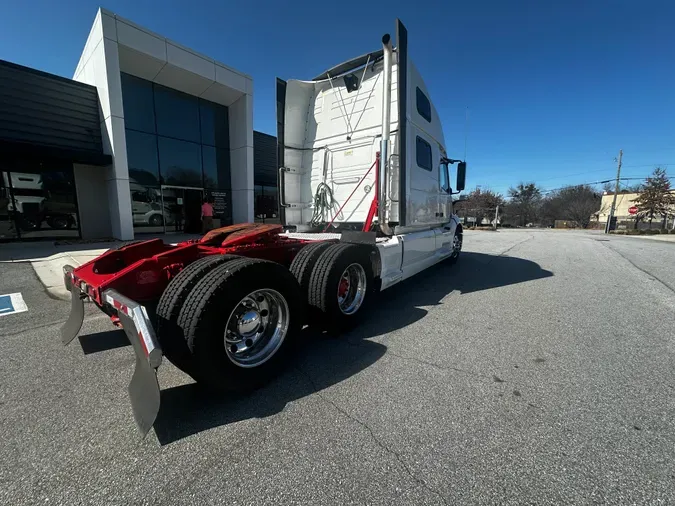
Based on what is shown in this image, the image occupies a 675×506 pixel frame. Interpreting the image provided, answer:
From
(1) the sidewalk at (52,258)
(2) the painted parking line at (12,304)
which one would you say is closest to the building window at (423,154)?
(1) the sidewalk at (52,258)

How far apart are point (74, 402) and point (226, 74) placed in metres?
13.1

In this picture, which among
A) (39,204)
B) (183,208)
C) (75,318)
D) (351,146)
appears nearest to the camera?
(75,318)

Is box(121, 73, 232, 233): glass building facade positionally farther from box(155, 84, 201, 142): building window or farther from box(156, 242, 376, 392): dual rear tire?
box(156, 242, 376, 392): dual rear tire

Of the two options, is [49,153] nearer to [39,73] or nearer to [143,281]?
[39,73]

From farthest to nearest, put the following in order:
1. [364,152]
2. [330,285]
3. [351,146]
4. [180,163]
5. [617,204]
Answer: [617,204] → [180,163] → [351,146] → [364,152] → [330,285]

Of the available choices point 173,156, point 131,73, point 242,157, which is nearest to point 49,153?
point 173,156

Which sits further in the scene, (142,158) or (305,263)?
(142,158)

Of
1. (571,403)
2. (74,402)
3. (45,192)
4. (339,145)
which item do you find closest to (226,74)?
(45,192)

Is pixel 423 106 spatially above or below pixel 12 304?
above

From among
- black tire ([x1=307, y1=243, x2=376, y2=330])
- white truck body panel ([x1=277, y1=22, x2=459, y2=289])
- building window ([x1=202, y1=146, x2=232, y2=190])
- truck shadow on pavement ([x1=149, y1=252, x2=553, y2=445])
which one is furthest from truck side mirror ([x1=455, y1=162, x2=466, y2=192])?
building window ([x1=202, y1=146, x2=232, y2=190])

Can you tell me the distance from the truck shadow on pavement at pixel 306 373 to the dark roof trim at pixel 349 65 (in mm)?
3684

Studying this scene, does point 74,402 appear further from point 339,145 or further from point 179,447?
point 339,145

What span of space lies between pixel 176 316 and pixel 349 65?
4.60 m

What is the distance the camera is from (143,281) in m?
2.40
